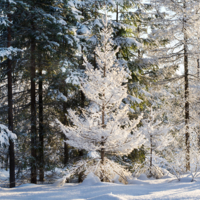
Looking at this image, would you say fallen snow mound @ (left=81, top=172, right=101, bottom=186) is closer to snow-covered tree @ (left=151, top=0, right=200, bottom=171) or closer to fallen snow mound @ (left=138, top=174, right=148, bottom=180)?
fallen snow mound @ (left=138, top=174, right=148, bottom=180)

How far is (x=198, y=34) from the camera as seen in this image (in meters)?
9.42

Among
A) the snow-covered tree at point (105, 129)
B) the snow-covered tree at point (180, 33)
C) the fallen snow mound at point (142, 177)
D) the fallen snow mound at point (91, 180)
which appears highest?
the snow-covered tree at point (180, 33)

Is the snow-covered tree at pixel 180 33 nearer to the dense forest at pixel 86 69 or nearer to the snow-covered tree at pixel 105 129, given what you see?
the dense forest at pixel 86 69

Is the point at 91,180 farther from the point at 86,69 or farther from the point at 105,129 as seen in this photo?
the point at 86,69

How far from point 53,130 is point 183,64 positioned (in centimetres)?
793

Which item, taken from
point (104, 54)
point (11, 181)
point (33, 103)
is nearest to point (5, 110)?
point (33, 103)

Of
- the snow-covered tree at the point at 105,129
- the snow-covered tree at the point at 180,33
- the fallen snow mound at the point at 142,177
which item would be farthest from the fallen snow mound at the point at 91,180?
the snow-covered tree at the point at 180,33

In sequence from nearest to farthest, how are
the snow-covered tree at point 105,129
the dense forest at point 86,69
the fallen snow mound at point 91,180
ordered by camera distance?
1. the snow-covered tree at point 105,129
2. the fallen snow mound at point 91,180
3. the dense forest at point 86,69

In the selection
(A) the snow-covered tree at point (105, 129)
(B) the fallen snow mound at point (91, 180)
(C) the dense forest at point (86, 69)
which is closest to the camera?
(A) the snow-covered tree at point (105, 129)

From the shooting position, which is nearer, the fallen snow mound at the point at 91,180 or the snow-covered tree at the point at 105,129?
the snow-covered tree at the point at 105,129

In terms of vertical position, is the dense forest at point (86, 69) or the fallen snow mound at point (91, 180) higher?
the dense forest at point (86, 69)

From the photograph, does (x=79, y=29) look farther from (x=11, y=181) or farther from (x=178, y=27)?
(x=11, y=181)

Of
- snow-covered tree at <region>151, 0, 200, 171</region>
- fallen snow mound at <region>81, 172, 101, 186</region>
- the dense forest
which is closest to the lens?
fallen snow mound at <region>81, 172, 101, 186</region>

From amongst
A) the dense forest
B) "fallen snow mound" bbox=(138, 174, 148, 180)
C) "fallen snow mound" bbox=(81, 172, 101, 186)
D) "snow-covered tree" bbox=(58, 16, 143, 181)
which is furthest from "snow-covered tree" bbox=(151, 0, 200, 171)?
"fallen snow mound" bbox=(81, 172, 101, 186)
